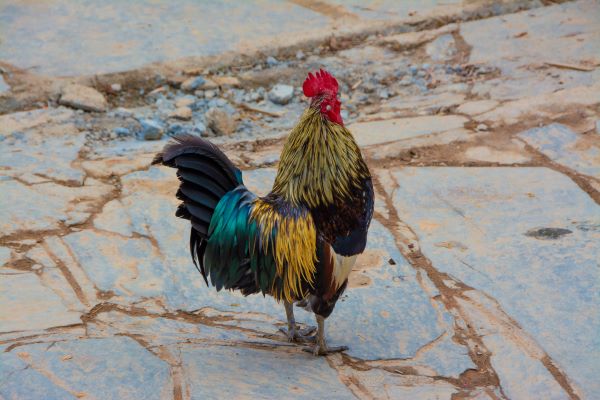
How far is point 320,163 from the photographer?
3.62 meters

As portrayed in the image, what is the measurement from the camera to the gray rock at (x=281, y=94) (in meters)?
6.93

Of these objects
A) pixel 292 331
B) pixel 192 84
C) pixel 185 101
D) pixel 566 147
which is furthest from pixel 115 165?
pixel 566 147

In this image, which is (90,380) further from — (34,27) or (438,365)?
(34,27)

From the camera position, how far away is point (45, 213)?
15.9 feet

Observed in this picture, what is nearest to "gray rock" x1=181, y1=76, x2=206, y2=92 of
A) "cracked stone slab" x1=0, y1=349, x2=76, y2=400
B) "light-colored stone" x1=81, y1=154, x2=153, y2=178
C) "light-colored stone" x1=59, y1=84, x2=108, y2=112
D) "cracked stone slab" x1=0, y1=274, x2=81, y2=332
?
"light-colored stone" x1=59, y1=84, x2=108, y2=112

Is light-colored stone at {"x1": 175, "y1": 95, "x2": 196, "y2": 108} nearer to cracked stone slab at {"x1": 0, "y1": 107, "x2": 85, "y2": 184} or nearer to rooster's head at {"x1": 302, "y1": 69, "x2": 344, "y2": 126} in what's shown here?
cracked stone slab at {"x1": 0, "y1": 107, "x2": 85, "y2": 184}

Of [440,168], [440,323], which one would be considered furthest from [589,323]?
[440,168]

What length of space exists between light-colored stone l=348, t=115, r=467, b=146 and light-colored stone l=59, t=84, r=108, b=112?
215 cm

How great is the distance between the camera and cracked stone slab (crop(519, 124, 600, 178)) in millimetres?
5590

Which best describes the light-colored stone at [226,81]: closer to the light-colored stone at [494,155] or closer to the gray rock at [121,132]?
the gray rock at [121,132]

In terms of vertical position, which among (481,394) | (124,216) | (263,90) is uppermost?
(263,90)

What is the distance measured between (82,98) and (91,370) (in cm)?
370

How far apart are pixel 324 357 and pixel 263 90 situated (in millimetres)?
3743

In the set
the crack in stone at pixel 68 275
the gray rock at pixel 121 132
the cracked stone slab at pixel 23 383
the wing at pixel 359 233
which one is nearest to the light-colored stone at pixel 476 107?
the gray rock at pixel 121 132
